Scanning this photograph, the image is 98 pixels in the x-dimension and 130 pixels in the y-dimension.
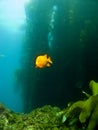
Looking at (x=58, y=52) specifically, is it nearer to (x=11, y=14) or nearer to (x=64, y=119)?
(x=64, y=119)

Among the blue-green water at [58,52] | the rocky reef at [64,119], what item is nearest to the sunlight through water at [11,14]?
the blue-green water at [58,52]

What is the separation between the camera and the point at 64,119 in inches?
162

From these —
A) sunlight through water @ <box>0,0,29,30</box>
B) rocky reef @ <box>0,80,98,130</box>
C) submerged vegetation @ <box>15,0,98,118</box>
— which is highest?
sunlight through water @ <box>0,0,29,30</box>

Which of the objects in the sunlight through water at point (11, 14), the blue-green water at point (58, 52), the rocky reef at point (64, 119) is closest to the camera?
the rocky reef at point (64, 119)

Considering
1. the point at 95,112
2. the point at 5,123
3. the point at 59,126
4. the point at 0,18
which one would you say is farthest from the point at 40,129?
the point at 0,18

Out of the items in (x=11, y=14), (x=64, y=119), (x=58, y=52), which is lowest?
(x=64, y=119)

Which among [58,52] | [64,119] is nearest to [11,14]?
[58,52]

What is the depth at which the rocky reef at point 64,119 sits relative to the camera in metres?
3.81

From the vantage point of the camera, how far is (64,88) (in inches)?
563

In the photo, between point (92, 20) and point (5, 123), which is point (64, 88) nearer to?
point (92, 20)

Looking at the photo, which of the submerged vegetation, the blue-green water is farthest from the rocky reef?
the submerged vegetation

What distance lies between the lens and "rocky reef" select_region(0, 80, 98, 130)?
3811 millimetres

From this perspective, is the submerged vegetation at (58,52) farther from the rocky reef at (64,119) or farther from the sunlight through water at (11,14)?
the rocky reef at (64,119)

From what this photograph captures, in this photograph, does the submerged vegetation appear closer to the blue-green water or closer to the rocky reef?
the blue-green water
